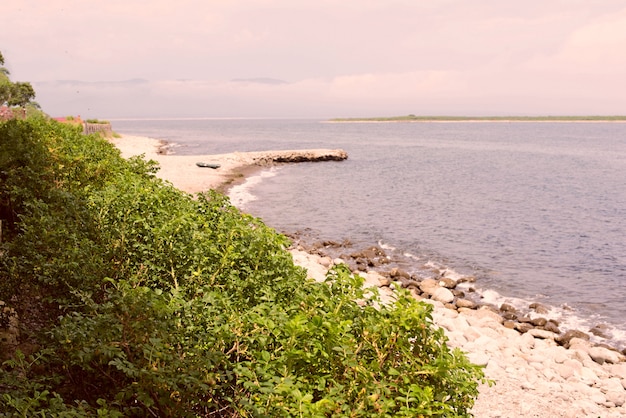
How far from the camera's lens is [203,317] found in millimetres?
5195

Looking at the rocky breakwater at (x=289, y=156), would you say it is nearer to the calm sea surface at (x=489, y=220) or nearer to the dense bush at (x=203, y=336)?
the calm sea surface at (x=489, y=220)

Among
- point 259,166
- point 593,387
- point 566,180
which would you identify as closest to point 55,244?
point 593,387

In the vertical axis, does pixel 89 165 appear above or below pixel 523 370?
above

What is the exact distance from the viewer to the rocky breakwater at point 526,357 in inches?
389

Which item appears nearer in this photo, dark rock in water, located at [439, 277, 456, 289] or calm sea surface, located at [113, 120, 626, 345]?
dark rock in water, located at [439, 277, 456, 289]

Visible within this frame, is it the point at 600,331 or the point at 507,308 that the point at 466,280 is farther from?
the point at 600,331

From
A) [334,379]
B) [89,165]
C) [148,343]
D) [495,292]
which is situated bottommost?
[495,292]

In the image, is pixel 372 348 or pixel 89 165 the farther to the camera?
pixel 89 165

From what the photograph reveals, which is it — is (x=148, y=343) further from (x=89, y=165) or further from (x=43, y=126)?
(x=43, y=126)

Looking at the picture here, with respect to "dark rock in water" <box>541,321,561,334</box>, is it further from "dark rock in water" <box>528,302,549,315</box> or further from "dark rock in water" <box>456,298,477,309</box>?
"dark rock in water" <box>456,298,477,309</box>

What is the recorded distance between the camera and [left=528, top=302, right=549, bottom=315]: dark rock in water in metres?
16.5

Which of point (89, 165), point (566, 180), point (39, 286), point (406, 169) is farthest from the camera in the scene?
point (406, 169)

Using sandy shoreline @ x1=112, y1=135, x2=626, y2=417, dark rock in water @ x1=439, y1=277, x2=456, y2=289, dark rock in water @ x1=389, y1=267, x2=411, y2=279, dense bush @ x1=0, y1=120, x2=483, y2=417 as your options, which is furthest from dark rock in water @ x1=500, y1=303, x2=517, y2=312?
dense bush @ x1=0, y1=120, x2=483, y2=417

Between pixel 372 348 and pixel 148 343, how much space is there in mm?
2083
